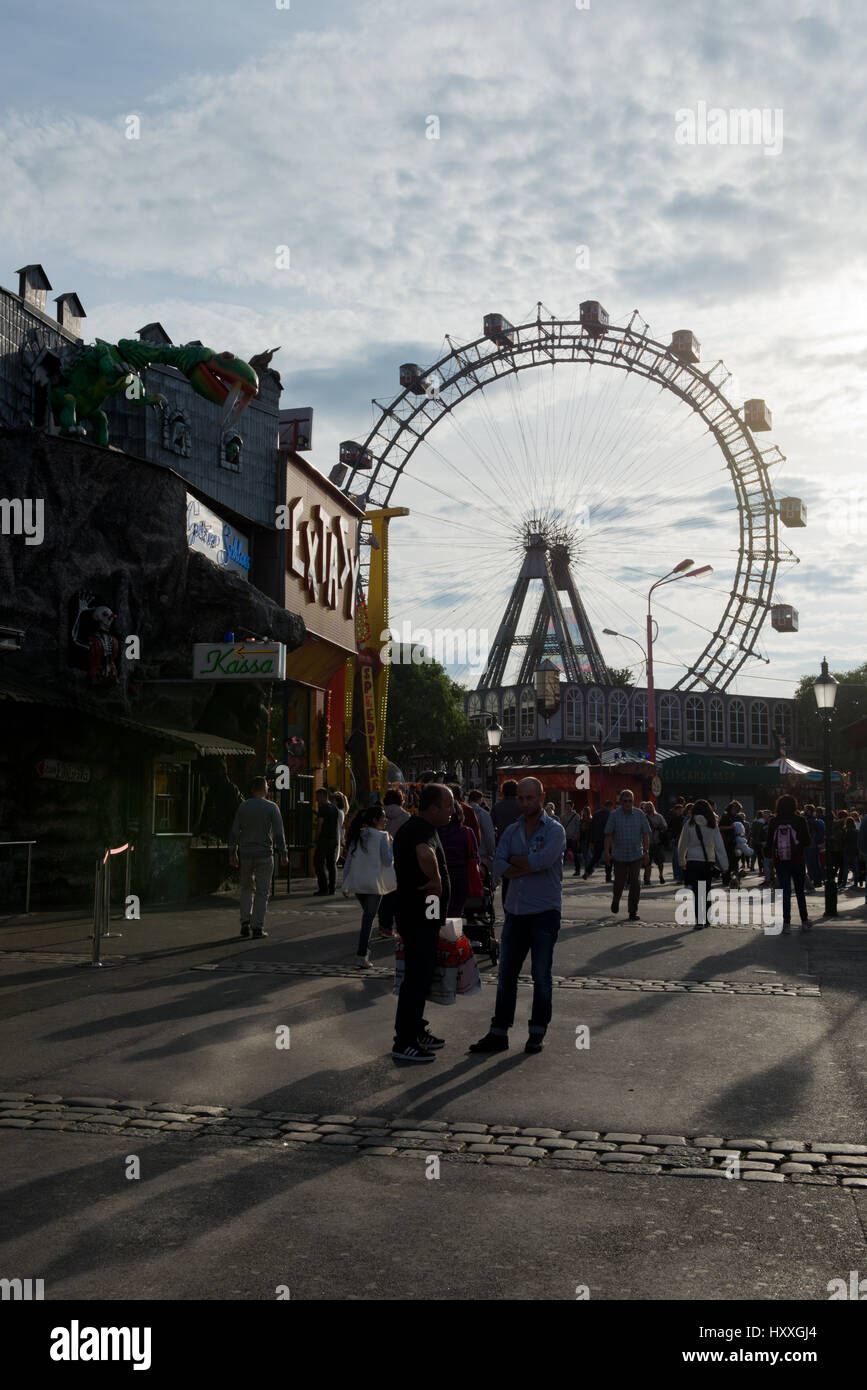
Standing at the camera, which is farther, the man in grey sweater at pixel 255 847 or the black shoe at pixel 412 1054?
the man in grey sweater at pixel 255 847

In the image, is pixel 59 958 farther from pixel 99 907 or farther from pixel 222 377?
pixel 222 377

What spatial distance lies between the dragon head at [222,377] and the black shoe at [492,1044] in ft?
57.6

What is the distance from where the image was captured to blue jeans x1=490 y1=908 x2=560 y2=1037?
320 inches

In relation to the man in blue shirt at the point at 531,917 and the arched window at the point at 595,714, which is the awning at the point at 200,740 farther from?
the arched window at the point at 595,714

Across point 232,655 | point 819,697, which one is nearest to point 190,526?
point 232,655

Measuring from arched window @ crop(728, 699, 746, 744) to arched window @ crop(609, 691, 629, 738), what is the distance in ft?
29.0

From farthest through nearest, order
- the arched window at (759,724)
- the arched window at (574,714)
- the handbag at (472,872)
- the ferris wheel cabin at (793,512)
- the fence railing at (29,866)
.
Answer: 1. the arched window at (759,724)
2. the arched window at (574,714)
3. the ferris wheel cabin at (793,512)
4. the fence railing at (29,866)
5. the handbag at (472,872)

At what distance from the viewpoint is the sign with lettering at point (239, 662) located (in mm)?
20344

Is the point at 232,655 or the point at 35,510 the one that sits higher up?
the point at 35,510

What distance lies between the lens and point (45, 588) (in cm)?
1862

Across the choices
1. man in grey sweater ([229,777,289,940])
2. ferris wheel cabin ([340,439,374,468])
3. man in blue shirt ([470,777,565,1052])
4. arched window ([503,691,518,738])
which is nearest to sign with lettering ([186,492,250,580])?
man in grey sweater ([229,777,289,940])

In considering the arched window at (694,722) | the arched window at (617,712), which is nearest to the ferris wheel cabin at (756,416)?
the arched window at (617,712)
